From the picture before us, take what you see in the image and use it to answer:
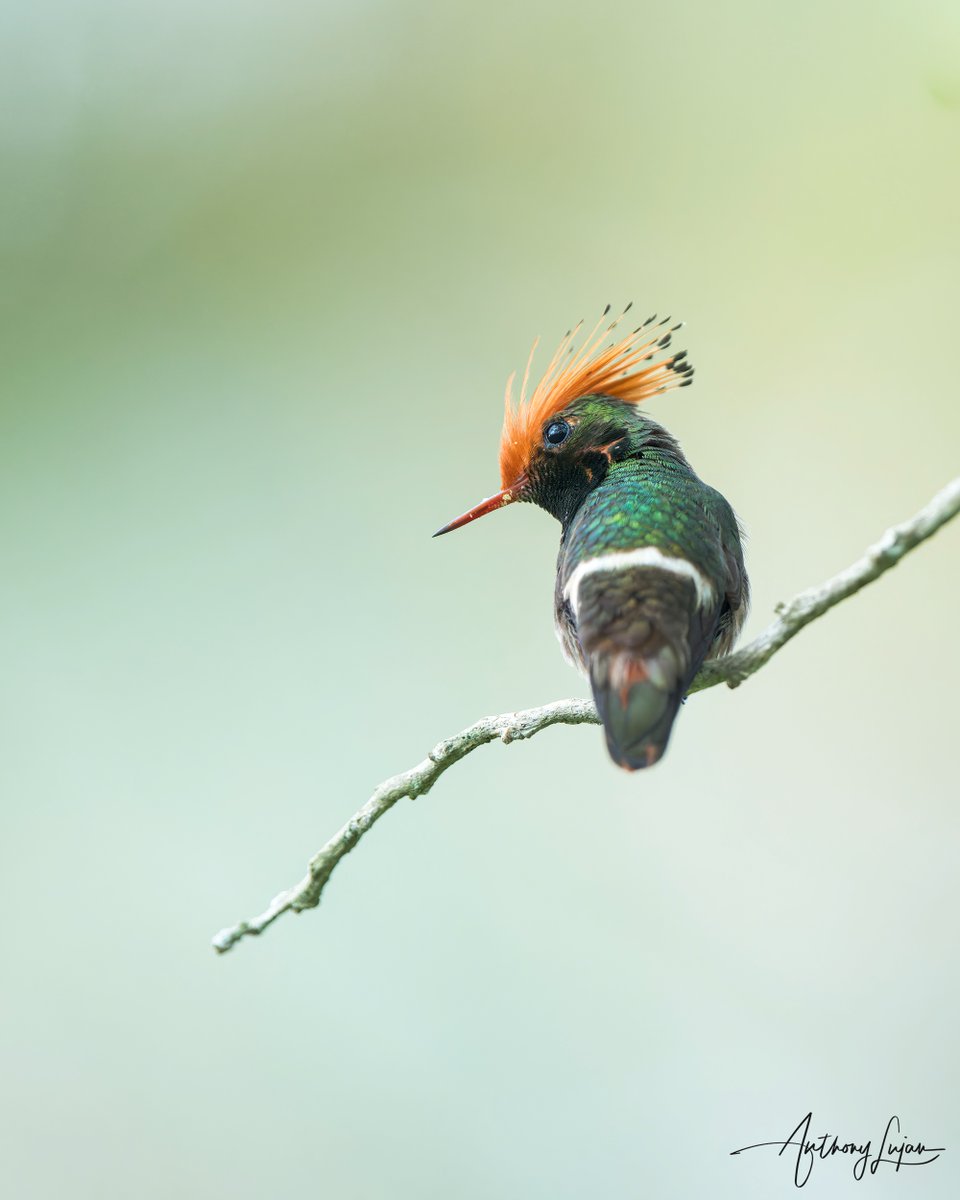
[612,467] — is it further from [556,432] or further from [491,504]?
[491,504]

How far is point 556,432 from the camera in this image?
1923mm

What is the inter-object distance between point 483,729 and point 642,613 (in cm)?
28

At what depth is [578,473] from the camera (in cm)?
192

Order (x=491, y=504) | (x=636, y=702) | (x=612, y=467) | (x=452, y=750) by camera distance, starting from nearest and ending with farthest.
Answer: (x=636, y=702) < (x=452, y=750) < (x=612, y=467) < (x=491, y=504)

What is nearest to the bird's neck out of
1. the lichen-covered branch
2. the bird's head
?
the bird's head

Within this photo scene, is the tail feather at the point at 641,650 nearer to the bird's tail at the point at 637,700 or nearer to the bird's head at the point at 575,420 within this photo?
the bird's tail at the point at 637,700

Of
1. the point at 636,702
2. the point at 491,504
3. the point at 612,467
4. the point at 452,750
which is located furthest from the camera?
the point at 491,504

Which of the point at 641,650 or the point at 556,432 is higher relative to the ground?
the point at 556,432

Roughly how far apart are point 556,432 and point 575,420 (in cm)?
4

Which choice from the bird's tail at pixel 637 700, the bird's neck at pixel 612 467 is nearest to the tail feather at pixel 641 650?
the bird's tail at pixel 637 700

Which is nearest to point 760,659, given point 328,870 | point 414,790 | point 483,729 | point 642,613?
point 642,613

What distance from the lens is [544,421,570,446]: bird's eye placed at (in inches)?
75.6

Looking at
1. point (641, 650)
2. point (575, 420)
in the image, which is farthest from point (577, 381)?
point (641, 650)

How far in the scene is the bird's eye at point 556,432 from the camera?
1920 millimetres
